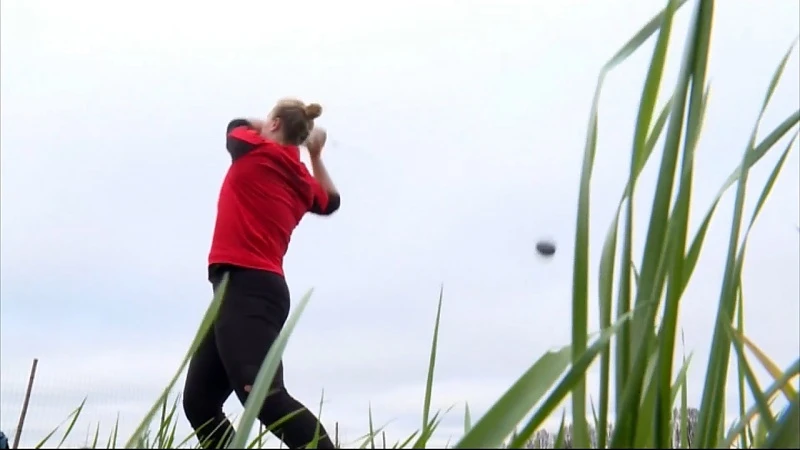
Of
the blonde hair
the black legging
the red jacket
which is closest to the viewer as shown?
the black legging

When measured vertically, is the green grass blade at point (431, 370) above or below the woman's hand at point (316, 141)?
below

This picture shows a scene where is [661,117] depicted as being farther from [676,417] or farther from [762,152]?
[676,417]

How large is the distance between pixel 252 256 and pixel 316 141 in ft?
1.85

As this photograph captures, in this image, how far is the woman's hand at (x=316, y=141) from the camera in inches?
92.6

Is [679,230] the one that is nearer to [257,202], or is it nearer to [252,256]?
[252,256]

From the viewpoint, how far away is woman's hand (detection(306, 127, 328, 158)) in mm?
2352

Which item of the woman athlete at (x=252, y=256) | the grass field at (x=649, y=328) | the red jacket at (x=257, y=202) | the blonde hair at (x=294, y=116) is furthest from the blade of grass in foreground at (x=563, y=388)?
the blonde hair at (x=294, y=116)

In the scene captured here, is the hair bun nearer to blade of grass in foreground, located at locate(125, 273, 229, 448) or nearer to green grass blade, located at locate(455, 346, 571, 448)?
blade of grass in foreground, located at locate(125, 273, 229, 448)

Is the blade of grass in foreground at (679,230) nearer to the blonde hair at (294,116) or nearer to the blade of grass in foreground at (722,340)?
the blade of grass in foreground at (722,340)

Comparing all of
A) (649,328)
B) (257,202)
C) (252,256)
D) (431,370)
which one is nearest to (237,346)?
(252,256)

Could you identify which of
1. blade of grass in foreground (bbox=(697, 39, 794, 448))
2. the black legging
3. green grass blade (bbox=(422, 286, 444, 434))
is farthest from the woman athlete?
blade of grass in foreground (bbox=(697, 39, 794, 448))

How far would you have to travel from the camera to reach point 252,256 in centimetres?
190

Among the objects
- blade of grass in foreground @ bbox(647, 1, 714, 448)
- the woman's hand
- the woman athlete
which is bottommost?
blade of grass in foreground @ bbox(647, 1, 714, 448)

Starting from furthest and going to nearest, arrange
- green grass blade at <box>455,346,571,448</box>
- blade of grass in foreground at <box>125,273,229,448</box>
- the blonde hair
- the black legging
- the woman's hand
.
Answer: the woman's hand < the blonde hair < the black legging < blade of grass in foreground at <box>125,273,229,448</box> < green grass blade at <box>455,346,571,448</box>
